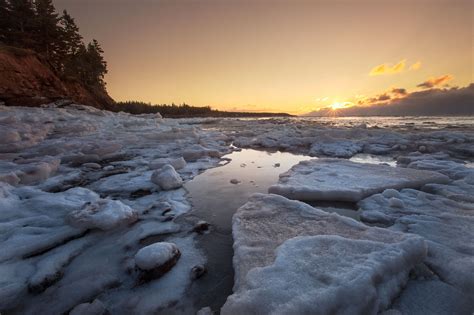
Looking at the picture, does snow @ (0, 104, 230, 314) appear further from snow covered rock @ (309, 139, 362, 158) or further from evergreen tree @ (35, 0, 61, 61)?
evergreen tree @ (35, 0, 61, 61)

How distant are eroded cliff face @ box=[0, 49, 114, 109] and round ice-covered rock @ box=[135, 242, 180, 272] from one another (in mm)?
20801

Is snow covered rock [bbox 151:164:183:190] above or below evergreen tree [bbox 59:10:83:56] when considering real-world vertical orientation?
below

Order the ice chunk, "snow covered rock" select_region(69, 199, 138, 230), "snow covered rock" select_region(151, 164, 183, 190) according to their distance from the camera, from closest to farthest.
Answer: the ice chunk
"snow covered rock" select_region(69, 199, 138, 230)
"snow covered rock" select_region(151, 164, 183, 190)

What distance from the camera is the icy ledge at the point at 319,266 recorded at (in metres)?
1.28

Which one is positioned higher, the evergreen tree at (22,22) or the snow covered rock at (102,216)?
the evergreen tree at (22,22)

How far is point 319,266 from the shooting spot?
5.08 ft

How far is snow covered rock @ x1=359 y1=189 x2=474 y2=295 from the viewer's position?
63.9 inches

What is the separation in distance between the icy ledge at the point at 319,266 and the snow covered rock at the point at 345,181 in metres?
0.98

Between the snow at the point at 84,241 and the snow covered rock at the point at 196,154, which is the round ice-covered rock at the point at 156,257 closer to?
the snow at the point at 84,241

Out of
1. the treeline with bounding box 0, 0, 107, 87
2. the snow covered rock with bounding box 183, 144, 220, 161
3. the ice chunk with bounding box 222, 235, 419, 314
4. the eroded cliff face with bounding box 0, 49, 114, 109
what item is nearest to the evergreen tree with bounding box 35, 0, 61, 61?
the treeline with bounding box 0, 0, 107, 87

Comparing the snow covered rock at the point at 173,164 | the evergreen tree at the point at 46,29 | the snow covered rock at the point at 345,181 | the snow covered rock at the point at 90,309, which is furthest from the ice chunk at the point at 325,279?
the evergreen tree at the point at 46,29

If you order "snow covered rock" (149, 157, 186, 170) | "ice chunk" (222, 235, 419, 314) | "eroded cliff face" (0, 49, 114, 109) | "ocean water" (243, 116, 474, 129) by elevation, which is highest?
"eroded cliff face" (0, 49, 114, 109)

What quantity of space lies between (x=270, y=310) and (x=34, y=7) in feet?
121

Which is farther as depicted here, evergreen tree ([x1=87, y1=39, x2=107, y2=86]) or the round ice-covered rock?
evergreen tree ([x1=87, y1=39, x2=107, y2=86])
